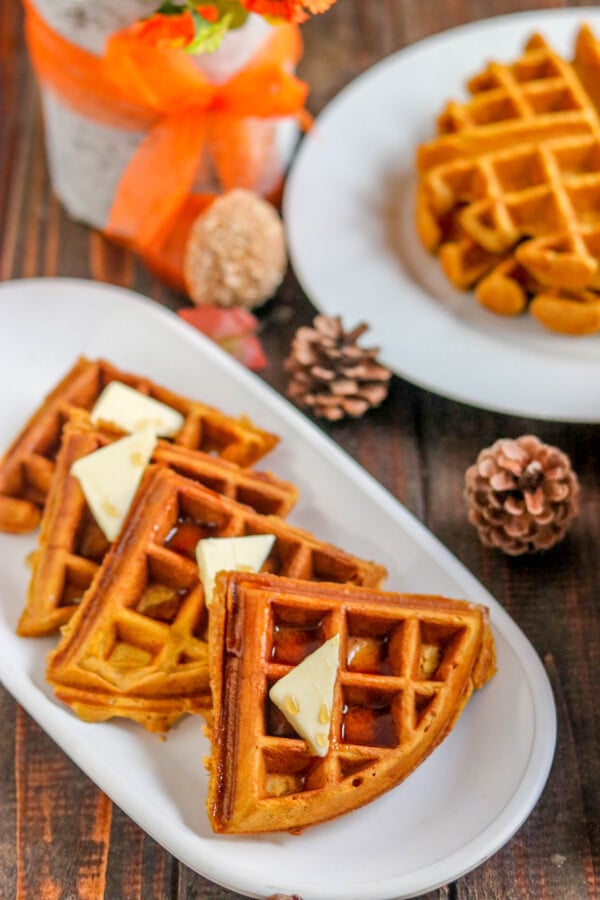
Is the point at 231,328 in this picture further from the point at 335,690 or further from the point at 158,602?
the point at 335,690

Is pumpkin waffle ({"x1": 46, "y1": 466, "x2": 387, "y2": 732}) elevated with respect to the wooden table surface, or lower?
elevated

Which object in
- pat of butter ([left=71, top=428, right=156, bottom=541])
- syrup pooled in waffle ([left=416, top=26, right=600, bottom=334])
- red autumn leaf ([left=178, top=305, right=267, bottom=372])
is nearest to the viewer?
pat of butter ([left=71, top=428, right=156, bottom=541])

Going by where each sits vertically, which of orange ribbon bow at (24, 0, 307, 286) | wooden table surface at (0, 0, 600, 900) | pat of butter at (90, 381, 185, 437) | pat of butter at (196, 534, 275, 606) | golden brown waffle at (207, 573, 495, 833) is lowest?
wooden table surface at (0, 0, 600, 900)

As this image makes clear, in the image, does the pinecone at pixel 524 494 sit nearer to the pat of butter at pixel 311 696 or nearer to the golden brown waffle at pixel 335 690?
the golden brown waffle at pixel 335 690

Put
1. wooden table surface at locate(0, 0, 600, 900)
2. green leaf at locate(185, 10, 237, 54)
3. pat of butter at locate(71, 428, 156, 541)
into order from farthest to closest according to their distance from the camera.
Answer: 1. green leaf at locate(185, 10, 237, 54)
2. pat of butter at locate(71, 428, 156, 541)
3. wooden table surface at locate(0, 0, 600, 900)

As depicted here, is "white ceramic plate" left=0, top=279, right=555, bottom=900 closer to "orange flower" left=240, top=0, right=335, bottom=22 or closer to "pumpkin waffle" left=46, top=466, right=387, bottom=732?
"pumpkin waffle" left=46, top=466, right=387, bottom=732

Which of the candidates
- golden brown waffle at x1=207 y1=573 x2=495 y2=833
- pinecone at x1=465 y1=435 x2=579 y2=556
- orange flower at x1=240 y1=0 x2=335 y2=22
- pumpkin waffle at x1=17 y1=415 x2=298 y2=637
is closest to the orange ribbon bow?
orange flower at x1=240 y1=0 x2=335 y2=22

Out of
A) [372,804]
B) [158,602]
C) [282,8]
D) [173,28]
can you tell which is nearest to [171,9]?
[173,28]

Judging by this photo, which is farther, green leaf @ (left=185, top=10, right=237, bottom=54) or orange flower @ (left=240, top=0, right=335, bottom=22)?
green leaf @ (left=185, top=10, right=237, bottom=54)

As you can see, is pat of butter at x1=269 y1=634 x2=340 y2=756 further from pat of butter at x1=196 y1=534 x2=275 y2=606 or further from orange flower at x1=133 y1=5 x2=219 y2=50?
orange flower at x1=133 y1=5 x2=219 y2=50
